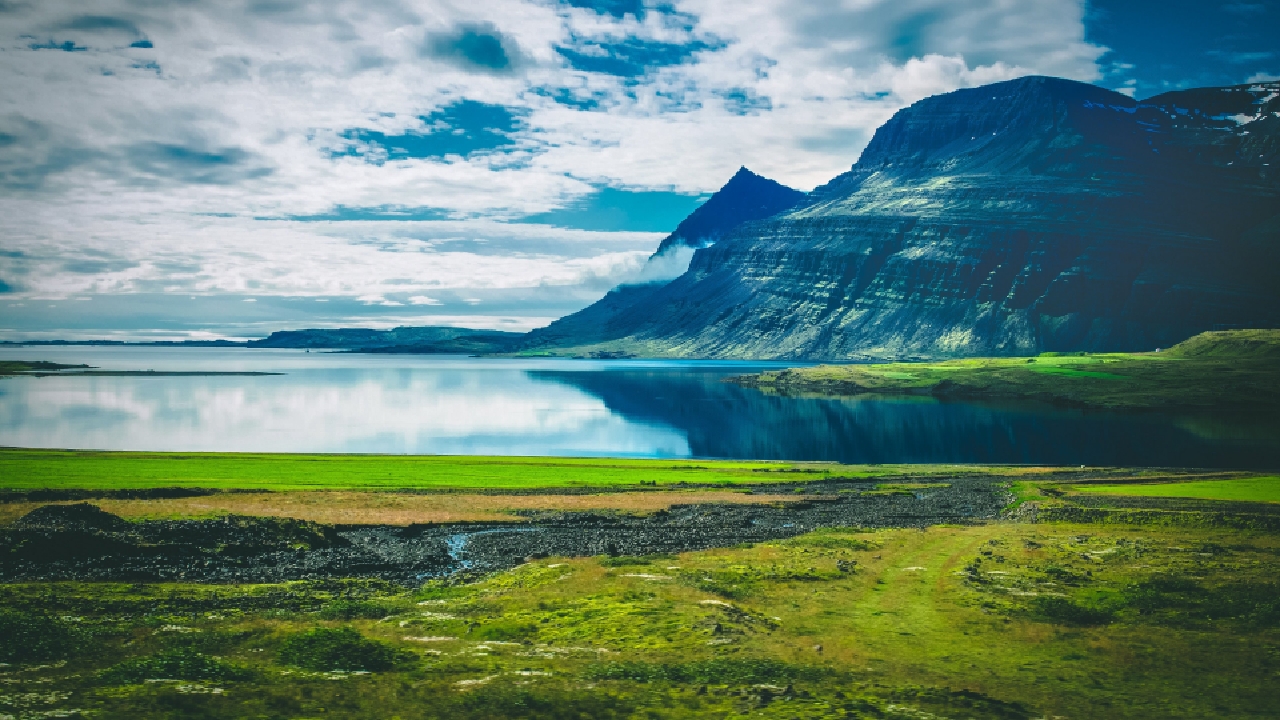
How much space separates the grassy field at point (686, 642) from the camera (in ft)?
56.5

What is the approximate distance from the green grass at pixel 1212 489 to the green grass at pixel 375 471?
16676 mm

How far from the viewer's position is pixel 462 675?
19266 mm

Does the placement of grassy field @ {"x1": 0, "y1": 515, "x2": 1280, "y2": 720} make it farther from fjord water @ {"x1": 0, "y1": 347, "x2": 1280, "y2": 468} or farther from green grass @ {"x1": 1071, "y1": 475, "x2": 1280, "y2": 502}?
fjord water @ {"x1": 0, "y1": 347, "x2": 1280, "y2": 468}

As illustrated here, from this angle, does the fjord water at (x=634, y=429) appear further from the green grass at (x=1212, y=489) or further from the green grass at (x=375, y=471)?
the green grass at (x=1212, y=489)

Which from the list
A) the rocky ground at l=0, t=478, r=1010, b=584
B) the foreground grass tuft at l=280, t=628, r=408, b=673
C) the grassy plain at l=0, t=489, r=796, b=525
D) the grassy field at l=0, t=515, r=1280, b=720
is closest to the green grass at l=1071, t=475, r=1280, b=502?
the rocky ground at l=0, t=478, r=1010, b=584

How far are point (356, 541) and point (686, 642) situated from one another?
952 inches

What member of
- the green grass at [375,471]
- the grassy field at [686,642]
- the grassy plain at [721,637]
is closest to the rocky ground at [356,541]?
the grassy plain at [721,637]

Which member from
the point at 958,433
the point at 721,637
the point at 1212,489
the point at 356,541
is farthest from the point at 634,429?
the point at 721,637

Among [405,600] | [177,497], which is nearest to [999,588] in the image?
[405,600]

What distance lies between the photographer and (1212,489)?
59062 millimetres

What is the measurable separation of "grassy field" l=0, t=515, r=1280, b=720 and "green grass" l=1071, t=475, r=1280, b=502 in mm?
26633

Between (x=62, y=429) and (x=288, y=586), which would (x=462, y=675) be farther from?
(x=62, y=429)

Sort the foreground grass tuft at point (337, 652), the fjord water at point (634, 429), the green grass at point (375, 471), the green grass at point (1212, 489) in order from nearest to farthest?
1. the foreground grass tuft at point (337, 652)
2. the green grass at point (1212, 489)
3. the green grass at point (375, 471)
4. the fjord water at point (634, 429)

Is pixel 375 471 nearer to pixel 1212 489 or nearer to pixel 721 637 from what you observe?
pixel 721 637
